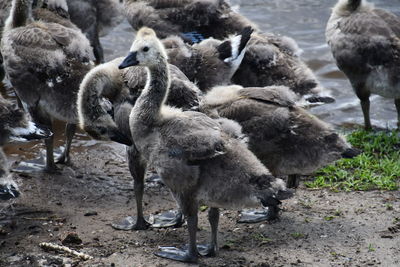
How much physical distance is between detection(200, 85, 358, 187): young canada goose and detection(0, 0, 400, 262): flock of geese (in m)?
0.01

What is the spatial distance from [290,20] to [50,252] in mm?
9005

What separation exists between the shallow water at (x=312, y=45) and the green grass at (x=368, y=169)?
1.17m

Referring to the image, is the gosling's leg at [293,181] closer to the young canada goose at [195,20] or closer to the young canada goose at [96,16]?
the young canada goose at [195,20]

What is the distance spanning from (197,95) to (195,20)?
2984mm

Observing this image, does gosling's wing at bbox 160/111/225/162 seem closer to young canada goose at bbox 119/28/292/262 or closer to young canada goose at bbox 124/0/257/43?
young canada goose at bbox 119/28/292/262

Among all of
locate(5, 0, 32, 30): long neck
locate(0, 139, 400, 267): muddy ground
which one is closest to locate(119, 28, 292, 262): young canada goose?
locate(0, 139, 400, 267): muddy ground

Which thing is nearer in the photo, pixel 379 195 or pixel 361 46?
pixel 379 195

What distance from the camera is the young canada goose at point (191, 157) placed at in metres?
6.04

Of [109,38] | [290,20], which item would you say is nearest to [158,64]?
[109,38]

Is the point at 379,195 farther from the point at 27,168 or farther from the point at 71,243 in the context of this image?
the point at 27,168

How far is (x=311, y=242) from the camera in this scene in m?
6.64

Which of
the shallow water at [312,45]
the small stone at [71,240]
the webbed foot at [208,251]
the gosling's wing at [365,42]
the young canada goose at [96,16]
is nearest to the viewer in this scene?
the webbed foot at [208,251]

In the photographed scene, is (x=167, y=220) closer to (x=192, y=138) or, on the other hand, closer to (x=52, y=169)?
(x=192, y=138)

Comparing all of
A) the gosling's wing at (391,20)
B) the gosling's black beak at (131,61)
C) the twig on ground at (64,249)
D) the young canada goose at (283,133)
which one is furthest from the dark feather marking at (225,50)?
the twig on ground at (64,249)
